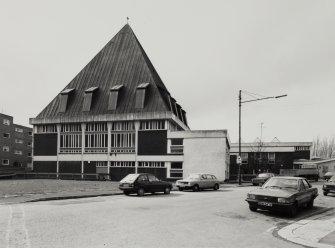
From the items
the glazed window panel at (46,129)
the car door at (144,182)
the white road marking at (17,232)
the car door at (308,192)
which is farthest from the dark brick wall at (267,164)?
the white road marking at (17,232)

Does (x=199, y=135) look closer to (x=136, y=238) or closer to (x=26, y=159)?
(x=136, y=238)

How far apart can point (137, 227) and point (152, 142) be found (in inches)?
1375

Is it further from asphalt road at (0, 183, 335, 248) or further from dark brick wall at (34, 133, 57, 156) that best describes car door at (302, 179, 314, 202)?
dark brick wall at (34, 133, 57, 156)

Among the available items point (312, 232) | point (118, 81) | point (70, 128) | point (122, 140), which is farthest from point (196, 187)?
point (70, 128)

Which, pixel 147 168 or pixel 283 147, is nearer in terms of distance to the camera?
pixel 147 168

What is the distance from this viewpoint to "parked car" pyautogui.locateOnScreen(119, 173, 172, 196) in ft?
70.8

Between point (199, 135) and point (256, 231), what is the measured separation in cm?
3326

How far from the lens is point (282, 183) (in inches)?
622

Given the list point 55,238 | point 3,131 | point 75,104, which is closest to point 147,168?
point 75,104

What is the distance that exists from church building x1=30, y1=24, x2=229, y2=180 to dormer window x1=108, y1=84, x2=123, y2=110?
130mm

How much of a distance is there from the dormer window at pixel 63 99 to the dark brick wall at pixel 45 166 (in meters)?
7.21

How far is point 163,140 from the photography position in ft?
146

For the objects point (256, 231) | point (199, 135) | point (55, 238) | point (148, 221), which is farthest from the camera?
point (199, 135)

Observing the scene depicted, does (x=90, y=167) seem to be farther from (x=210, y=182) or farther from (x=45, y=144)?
(x=210, y=182)
